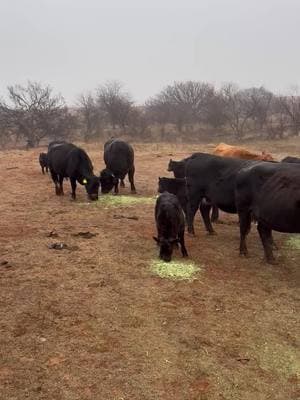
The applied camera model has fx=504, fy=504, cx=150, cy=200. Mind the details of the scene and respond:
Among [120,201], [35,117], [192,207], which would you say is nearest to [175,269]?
[192,207]

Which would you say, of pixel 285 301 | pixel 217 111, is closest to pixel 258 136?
pixel 217 111

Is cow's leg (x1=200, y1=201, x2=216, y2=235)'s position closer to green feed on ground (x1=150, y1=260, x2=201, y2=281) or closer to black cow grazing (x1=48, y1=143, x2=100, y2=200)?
green feed on ground (x1=150, y1=260, x2=201, y2=281)

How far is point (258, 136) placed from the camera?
128 feet

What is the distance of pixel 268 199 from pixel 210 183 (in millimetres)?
1838

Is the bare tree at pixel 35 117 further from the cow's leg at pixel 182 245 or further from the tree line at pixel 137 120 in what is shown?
the cow's leg at pixel 182 245

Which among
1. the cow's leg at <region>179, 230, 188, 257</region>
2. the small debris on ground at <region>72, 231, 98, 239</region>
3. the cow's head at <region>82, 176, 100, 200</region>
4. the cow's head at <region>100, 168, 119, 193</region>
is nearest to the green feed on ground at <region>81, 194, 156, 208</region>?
the cow's head at <region>82, 176, 100, 200</region>

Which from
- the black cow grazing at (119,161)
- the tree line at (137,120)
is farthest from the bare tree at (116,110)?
the black cow grazing at (119,161)

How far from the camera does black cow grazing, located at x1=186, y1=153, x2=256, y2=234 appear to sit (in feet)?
31.7

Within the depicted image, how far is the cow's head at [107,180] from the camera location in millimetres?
14422

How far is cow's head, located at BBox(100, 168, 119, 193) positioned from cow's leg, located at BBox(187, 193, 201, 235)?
451 cm

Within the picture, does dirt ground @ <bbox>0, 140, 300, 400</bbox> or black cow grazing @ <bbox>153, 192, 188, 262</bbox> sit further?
black cow grazing @ <bbox>153, 192, 188, 262</bbox>

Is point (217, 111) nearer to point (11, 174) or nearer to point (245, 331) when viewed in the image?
point (11, 174)

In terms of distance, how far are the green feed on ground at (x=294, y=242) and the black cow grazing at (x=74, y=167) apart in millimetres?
5641

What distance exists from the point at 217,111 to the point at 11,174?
99.5 ft
